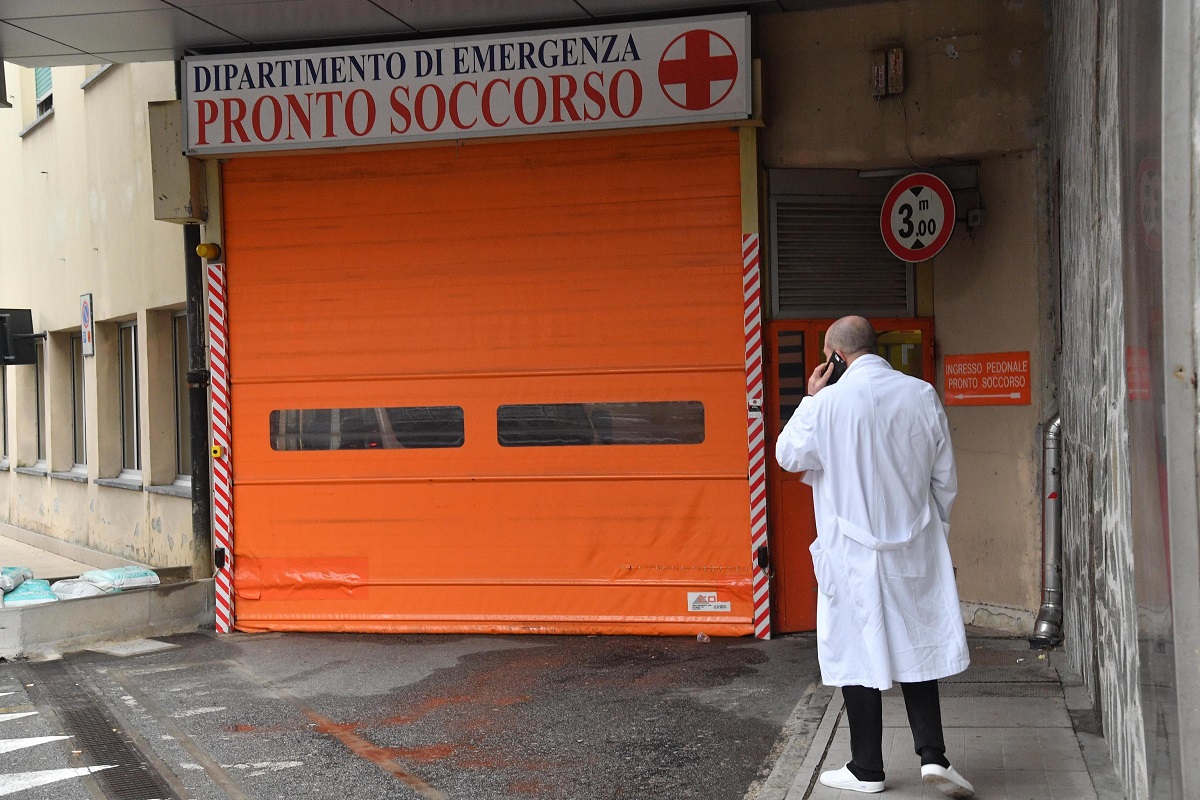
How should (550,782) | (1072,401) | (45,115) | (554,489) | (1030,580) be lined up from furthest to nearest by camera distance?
(45,115), (554,489), (1030,580), (1072,401), (550,782)

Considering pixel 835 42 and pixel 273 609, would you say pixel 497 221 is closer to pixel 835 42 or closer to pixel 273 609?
pixel 835 42

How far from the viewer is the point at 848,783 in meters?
4.93

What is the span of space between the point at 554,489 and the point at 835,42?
140 inches

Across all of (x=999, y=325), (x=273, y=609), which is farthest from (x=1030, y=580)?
(x=273, y=609)

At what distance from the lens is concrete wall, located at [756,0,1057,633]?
26.3ft

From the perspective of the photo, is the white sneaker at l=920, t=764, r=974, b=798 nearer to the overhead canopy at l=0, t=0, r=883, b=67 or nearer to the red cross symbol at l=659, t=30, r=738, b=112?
the red cross symbol at l=659, t=30, r=738, b=112

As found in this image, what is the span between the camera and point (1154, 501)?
141 inches

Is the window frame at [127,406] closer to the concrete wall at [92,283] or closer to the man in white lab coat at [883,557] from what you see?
the concrete wall at [92,283]

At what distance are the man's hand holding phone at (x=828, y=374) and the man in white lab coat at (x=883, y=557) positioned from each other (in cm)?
20

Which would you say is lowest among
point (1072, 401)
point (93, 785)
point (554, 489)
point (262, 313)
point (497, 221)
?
point (93, 785)

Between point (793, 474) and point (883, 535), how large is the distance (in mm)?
3730

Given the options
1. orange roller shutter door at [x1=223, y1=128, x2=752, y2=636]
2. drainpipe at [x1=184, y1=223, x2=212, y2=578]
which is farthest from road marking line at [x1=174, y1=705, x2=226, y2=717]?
drainpipe at [x1=184, y1=223, x2=212, y2=578]

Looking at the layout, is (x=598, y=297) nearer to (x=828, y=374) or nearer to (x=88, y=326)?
(x=828, y=374)

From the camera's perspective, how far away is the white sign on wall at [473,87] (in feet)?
26.7
